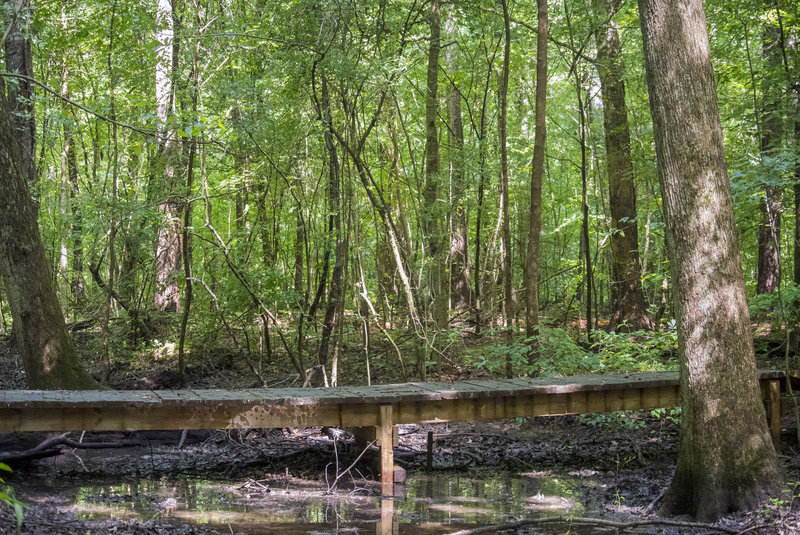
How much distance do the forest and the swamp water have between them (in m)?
1.73

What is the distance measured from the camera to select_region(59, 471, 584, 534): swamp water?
19.4 ft

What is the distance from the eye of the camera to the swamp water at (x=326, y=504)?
5922 millimetres

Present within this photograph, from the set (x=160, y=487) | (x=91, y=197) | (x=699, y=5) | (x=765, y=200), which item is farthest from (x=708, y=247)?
(x=91, y=197)

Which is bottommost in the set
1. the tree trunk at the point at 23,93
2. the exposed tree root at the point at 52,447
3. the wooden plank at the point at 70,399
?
the exposed tree root at the point at 52,447

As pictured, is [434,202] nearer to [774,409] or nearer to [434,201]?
[434,201]

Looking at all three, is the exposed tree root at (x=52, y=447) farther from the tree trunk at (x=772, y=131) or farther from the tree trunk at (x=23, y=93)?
the tree trunk at (x=772, y=131)

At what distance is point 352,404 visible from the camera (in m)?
7.36

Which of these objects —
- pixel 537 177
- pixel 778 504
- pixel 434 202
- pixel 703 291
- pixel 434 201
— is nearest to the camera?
pixel 778 504

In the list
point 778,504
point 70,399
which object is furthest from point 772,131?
point 70,399

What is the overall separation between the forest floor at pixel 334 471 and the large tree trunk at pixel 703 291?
0.35 metres

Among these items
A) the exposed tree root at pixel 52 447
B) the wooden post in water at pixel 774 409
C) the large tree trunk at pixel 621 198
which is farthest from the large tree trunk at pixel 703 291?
the large tree trunk at pixel 621 198

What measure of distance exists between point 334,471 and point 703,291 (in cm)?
478

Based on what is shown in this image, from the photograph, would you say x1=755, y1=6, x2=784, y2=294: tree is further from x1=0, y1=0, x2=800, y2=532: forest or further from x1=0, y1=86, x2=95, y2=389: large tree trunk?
x1=0, y1=86, x2=95, y2=389: large tree trunk

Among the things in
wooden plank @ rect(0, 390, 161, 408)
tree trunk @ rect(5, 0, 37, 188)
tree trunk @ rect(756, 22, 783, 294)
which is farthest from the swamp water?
tree trunk @ rect(5, 0, 37, 188)
